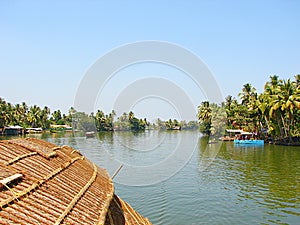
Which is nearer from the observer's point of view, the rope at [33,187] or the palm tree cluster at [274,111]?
the rope at [33,187]

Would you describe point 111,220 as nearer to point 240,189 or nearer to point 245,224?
point 245,224

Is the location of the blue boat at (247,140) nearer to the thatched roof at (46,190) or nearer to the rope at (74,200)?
the thatched roof at (46,190)

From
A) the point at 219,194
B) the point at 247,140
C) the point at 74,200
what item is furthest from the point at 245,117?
the point at 74,200

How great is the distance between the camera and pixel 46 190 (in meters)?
2.95

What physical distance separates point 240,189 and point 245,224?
363 centimetres

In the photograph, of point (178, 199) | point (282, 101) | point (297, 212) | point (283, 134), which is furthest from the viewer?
point (283, 134)

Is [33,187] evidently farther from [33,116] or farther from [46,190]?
[33,116]

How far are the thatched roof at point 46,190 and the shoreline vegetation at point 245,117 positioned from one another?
8556mm

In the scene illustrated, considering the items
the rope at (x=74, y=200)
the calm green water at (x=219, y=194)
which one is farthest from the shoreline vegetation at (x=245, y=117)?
the rope at (x=74, y=200)

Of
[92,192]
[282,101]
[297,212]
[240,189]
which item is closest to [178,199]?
[240,189]

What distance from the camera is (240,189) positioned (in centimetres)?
1138

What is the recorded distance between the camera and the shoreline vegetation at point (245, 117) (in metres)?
27.5

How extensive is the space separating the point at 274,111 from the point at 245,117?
975cm

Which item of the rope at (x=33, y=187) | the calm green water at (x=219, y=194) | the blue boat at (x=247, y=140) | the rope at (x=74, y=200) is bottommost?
the calm green water at (x=219, y=194)
